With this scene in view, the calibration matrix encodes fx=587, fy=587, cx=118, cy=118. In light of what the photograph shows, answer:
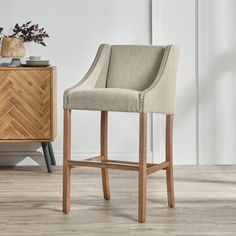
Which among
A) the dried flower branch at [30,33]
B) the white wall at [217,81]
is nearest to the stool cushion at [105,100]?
the dried flower branch at [30,33]

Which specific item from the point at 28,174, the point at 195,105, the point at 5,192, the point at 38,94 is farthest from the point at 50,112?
the point at 195,105

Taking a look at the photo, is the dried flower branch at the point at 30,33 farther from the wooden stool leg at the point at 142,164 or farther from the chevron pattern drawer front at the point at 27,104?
the wooden stool leg at the point at 142,164

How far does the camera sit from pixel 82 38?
14.4 feet

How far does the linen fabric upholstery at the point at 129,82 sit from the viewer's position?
280cm

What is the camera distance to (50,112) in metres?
4.07

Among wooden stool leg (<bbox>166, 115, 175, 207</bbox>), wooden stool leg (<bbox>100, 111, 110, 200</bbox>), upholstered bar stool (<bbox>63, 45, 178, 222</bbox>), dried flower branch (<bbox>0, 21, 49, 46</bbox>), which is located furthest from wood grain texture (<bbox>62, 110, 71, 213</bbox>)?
dried flower branch (<bbox>0, 21, 49, 46</bbox>)

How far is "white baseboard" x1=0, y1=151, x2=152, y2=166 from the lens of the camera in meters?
4.43

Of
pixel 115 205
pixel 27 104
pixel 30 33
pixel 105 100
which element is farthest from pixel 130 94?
→ pixel 30 33

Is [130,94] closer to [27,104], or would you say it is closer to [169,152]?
[169,152]

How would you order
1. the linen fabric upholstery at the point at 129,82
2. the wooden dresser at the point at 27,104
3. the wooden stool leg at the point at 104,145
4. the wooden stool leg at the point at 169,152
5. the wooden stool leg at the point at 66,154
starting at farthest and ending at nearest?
the wooden dresser at the point at 27,104 < the wooden stool leg at the point at 104,145 < the wooden stool leg at the point at 169,152 < the wooden stool leg at the point at 66,154 < the linen fabric upholstery at the point at 129,82

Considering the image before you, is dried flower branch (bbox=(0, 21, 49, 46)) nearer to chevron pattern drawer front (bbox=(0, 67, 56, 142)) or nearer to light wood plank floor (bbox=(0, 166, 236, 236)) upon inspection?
chevron pattern drawer front (bbox=(0, 67, 56, 142))

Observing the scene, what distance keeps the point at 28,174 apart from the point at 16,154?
0.39m

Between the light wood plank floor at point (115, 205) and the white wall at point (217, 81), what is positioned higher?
the white wall at point (217, 81)

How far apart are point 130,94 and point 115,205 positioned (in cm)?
68
